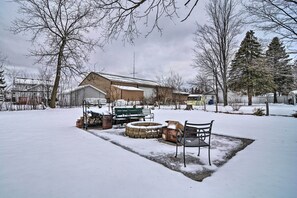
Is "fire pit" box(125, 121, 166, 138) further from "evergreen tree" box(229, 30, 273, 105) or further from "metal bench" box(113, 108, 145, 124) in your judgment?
"evergreen tree" box(229, 30, 273, 105)

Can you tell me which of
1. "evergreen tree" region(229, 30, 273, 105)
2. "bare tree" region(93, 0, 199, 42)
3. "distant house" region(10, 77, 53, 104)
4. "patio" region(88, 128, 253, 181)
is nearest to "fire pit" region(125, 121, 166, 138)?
"patio" region(88, 128, 253, 181)

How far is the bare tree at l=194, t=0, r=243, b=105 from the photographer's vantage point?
21.3m

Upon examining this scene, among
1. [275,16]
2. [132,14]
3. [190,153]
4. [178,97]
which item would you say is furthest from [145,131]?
[178,97]

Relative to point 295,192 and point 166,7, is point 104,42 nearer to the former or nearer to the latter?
point 166,7

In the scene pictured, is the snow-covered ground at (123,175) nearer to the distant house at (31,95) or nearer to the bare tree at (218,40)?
the distant house at (31,95)

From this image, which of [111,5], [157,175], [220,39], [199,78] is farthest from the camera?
[199,78]

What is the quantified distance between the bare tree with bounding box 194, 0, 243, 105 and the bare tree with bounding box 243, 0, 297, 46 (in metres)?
12.9

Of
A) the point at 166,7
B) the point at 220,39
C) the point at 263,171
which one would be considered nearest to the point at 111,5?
the point at 166,7

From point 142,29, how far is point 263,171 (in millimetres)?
3995

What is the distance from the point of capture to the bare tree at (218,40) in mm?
21320

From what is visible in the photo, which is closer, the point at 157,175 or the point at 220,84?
the point at 157,175

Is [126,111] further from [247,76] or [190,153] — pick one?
[247,76]

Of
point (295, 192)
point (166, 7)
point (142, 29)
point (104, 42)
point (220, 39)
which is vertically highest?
point (220, 39)

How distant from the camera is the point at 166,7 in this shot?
3832 millimetres
